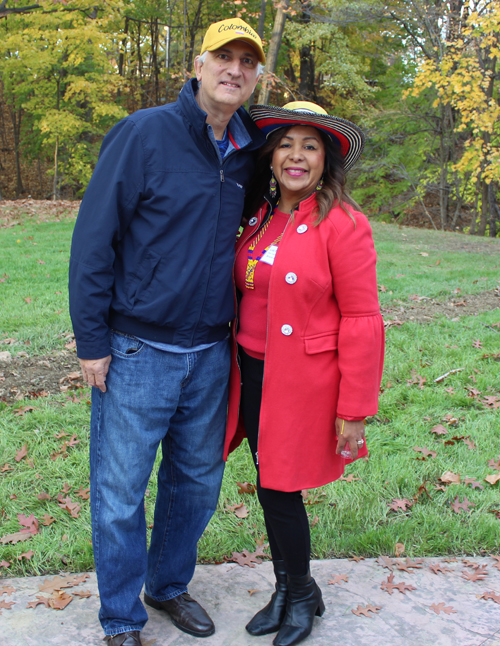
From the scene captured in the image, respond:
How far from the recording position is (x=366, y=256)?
225 centimetres

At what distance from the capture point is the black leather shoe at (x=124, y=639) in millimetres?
2355

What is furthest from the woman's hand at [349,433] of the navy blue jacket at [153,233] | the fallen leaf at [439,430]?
the fallen leaf at [439,430]

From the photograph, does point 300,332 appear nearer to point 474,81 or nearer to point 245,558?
point 245,558

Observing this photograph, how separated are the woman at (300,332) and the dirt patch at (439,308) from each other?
15.0ft

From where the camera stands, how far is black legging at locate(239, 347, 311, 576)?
8.00ft

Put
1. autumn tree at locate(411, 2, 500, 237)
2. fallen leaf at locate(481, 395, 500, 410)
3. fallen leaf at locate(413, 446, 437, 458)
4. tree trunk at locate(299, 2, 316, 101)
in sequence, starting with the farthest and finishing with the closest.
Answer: tree trunk at locate(299, 2, 316, 101) → autumn tree at locate(411, 2, 500, 237) → fallen leaf at locate(481, 395, 500, 410) → fallen leaf at locate(413, 446, 437, 458)

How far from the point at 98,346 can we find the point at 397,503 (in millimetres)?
2168

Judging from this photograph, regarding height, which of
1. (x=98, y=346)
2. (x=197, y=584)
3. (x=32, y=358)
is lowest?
(x=197, y=584)

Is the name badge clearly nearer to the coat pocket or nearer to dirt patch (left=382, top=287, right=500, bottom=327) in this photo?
the coat pocket

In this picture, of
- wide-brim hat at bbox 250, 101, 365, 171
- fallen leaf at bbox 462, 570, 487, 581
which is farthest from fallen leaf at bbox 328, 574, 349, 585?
wide-brim hat at bbox 250, 101, 365, 171

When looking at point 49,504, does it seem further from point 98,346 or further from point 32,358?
point 32,358

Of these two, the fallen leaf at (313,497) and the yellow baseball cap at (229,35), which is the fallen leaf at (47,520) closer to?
the fallen leaf at (313,497)

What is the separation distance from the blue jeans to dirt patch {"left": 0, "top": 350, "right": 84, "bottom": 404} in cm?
255

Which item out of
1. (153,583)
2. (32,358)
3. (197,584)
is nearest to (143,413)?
(153,583)
